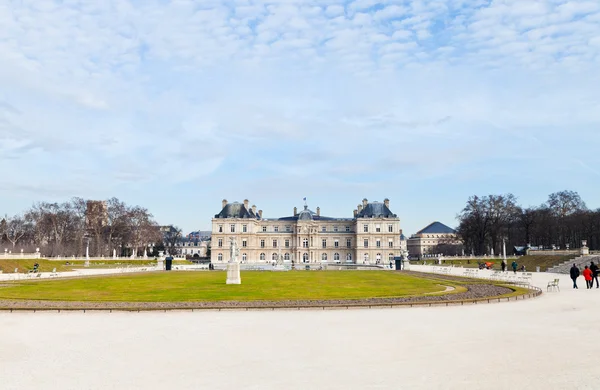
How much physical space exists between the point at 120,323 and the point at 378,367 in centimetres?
814

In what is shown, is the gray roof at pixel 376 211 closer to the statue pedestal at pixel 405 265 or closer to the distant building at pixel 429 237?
the statue pedestal at pixel 405 265

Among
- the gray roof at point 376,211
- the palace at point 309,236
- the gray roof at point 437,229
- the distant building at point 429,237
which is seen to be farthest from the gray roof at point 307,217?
the gray roof at point 437,229

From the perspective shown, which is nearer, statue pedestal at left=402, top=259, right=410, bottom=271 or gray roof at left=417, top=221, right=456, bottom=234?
statue pedestal at left=402, top=259, right=410, bottom=271

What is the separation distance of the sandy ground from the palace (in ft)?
280

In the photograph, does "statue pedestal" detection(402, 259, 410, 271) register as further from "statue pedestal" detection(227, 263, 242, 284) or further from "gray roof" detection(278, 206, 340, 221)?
"gray roof" detection(278, 206, 340, 221)

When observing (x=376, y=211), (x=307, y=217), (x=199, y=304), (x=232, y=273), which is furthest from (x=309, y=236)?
(x=199, y=304)

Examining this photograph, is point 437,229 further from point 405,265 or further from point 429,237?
point 405,265

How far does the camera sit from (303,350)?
9586mm

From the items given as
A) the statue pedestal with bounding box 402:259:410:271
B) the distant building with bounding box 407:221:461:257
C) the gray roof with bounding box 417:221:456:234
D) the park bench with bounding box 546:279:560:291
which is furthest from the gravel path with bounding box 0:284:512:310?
the gray roof with bounding box 417:221:456:234

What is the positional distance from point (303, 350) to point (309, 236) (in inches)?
3666

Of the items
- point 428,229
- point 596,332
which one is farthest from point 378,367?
point 428,229

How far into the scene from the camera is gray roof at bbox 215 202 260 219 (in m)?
102

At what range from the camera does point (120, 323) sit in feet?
43.7

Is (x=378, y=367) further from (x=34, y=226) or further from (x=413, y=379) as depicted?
(x=34, y=226)
